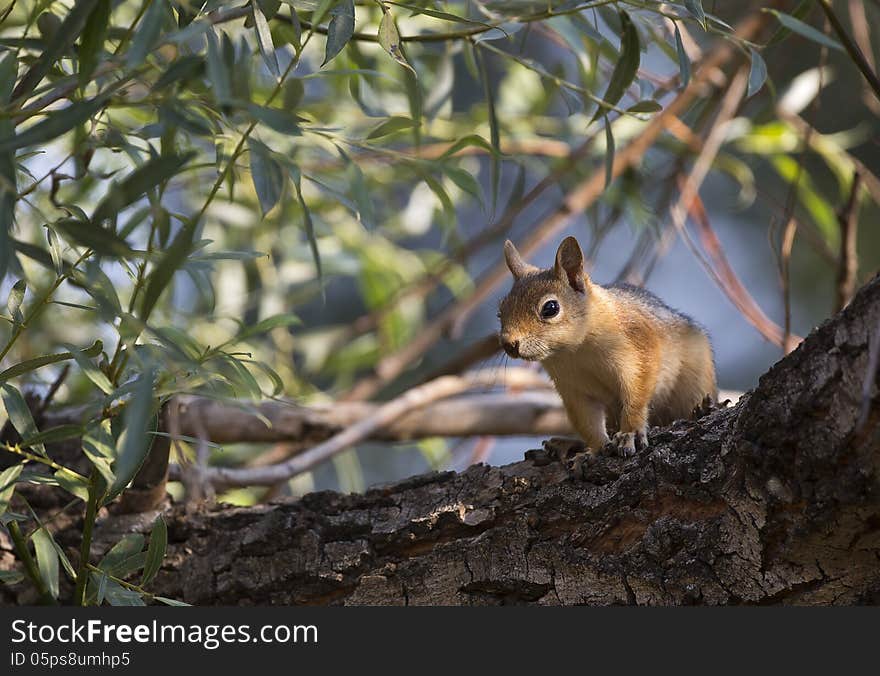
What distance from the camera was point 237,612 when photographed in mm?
1334

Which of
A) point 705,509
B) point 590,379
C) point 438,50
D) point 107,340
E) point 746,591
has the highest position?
point 438,50

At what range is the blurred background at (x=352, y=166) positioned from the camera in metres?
1.12

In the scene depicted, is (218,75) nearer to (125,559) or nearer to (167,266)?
(167,266)

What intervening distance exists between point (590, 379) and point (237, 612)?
89 centimetres

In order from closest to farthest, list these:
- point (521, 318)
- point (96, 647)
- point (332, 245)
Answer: point (96, 647), point (521, 318), point (332, 245)

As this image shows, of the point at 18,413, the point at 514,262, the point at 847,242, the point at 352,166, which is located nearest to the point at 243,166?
the point at 352,166

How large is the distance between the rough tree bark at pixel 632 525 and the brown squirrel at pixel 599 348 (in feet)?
1.07

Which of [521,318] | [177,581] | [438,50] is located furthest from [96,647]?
[438,50]

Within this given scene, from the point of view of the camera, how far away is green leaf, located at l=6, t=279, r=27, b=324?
125cm

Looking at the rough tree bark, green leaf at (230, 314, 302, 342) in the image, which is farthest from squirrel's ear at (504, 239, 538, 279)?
green leaf at (230, 314, 302, 342)

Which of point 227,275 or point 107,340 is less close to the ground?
point 227,275

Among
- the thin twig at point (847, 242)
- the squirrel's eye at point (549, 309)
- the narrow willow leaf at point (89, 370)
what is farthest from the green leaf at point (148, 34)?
the thin twig at point (847, 242)

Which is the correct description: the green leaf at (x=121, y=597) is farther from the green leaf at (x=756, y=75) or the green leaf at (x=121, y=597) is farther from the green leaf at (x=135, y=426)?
the green leaf at (x=756, y=75)

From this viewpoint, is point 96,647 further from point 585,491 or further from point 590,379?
point 590,379
